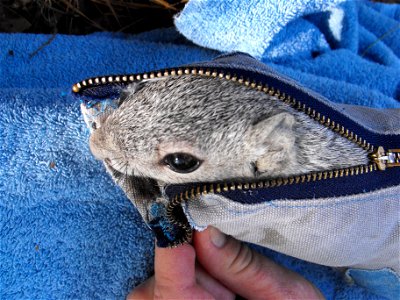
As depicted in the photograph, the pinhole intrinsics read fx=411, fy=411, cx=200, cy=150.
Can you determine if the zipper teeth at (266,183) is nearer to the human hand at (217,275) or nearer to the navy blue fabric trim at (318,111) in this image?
the navy blue fabric trim at (318,111)

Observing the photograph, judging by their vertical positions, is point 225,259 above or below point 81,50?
below

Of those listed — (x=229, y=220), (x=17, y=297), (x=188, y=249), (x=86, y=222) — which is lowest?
(x=17, y=297)

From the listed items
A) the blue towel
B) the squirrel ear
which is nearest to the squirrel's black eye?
the squirrel ear

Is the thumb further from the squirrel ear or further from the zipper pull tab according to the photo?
the zipper pull tab

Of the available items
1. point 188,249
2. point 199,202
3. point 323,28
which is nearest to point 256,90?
point 199,202

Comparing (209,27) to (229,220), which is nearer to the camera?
(229,220)

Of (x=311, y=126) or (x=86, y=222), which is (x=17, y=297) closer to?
(x=86, y=222)

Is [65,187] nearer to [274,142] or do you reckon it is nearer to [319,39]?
[274,142]
